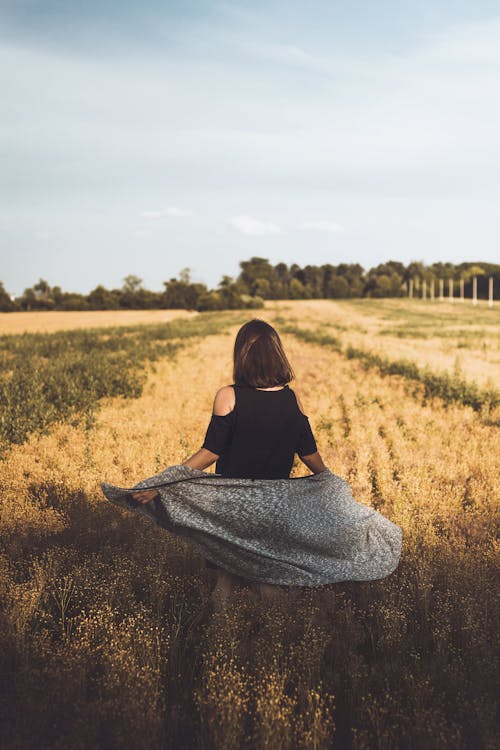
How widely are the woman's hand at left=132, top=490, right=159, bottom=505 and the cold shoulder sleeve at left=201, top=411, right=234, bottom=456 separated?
468 millimetres

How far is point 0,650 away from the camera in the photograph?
137 inches

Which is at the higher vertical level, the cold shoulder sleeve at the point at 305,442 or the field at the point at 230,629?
the cold shoulder sleeve at the point at 305,442

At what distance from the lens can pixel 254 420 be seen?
3.79m

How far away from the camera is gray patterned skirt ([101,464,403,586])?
3.70 metres

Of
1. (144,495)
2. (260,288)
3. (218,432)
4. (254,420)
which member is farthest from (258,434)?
(260,288)

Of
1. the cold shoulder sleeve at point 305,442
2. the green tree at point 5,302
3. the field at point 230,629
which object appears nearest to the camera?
the field at point 230,629

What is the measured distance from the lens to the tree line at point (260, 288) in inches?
3989

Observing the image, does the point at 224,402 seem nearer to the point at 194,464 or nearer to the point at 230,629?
the point at 194,464

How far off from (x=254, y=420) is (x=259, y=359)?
426 millimetres

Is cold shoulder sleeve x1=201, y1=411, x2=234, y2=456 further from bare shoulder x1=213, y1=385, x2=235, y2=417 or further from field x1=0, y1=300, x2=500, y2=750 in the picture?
field x1=0, y1=300, x2=500, y2=750

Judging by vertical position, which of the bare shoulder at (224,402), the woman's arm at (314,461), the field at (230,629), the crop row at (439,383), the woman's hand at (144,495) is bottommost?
the field at (230,629)

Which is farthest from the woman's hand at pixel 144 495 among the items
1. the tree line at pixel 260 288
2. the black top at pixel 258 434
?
the tree line at pixel 260 288

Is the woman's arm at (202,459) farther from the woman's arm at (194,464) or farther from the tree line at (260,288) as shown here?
the tree line at (260,288)

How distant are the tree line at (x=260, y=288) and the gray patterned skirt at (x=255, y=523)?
9434 centimetres
